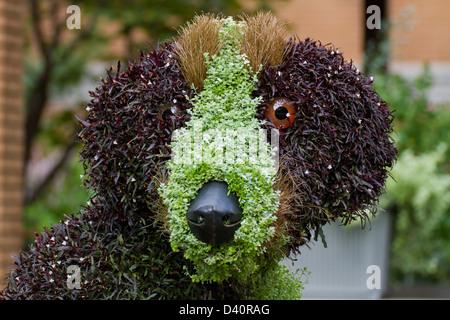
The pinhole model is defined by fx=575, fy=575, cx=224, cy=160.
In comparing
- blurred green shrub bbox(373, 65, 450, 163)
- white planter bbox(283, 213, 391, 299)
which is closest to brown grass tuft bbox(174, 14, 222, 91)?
white planter bbox(283, 213, 391, 299)

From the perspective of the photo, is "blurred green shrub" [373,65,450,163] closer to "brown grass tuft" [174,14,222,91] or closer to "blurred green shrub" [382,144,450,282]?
"blurred green shrub" [382,144,450,282]

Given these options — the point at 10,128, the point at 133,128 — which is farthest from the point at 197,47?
the point at 10,128

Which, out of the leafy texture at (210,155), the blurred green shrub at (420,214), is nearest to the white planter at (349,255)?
the blurred green shrub at (420,214)

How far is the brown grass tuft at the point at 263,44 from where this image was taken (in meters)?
1.88

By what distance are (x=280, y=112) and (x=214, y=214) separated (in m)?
0.47

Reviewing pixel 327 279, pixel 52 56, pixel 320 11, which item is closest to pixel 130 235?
pixel 327 279

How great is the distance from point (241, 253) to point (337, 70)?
0.71m

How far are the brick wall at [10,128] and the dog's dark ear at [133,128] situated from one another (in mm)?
2260

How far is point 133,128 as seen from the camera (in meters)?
1.87

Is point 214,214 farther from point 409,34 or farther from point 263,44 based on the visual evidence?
point 409,34

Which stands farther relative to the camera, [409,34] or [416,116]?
[409,34]

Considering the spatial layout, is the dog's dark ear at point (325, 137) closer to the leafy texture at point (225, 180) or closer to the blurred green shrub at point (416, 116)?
the leafy texture at point (225, 180)
